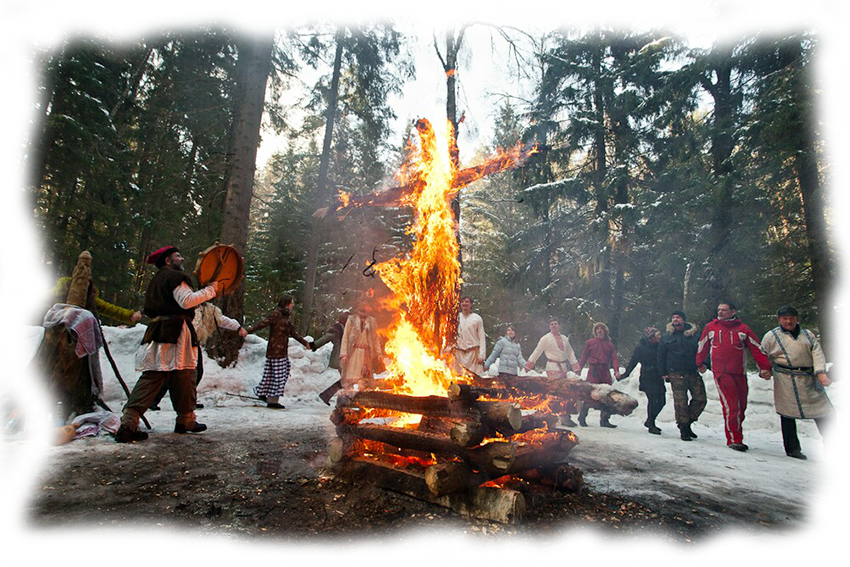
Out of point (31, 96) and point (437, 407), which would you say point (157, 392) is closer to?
point (437, 407)

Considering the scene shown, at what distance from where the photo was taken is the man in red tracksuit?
6.98 m

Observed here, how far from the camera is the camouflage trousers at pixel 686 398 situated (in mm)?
7812

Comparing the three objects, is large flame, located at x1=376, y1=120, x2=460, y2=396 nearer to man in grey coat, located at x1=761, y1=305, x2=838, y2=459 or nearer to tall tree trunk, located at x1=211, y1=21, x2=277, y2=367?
man in grey coat, located at x1=761, y1=305, x2=838, y2=459

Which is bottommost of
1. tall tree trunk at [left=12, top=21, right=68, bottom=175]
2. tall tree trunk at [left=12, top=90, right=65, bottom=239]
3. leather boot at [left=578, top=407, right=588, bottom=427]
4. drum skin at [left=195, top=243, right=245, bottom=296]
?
leather boot at [left=578, top=407, right=588, bottom=427]

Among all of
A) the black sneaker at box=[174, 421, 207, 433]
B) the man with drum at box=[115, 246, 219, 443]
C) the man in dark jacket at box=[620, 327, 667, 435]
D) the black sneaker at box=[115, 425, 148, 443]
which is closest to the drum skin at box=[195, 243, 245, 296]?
the man with drum at box=[115, 246, 219, 443]

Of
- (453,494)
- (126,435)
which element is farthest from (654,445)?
(126,435)

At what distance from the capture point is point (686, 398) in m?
7.93

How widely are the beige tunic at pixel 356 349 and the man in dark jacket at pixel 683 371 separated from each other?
5.94 m

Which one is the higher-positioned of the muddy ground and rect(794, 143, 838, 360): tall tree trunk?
rect(794, 143, 838, 360): tall tree trunk

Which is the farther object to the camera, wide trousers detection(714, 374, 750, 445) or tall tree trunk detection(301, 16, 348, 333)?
tall tree trunk detection(301, 16, 348, 333)

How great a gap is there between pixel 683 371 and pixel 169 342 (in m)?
8.54

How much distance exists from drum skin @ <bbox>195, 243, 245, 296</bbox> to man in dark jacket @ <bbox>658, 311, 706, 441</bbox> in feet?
25.8

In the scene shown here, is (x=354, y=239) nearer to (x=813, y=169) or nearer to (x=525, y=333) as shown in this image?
(x=525, y=333)

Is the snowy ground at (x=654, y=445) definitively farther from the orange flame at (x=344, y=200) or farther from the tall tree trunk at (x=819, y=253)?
the orange flame at (x=344, y=200)
